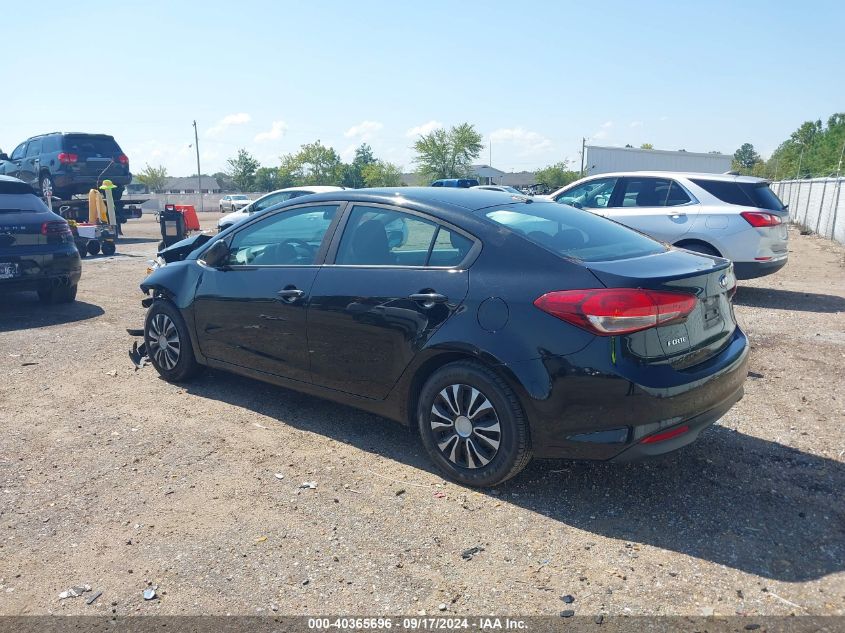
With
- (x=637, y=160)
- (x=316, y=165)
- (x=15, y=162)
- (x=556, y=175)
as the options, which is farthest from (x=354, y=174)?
(x=15, y=162)

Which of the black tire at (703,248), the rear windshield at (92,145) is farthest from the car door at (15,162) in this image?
the black tire at (703,248)

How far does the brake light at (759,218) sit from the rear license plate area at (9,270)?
9.38 m

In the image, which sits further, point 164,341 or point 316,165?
point 316,165

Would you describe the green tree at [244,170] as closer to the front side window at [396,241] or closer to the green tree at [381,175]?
the green tree at [381,175]

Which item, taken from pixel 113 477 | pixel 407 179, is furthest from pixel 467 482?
pixel 407 179

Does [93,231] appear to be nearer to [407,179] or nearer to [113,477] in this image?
[113,477]

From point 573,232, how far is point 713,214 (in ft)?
19.3

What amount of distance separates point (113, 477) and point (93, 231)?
12.8 meters

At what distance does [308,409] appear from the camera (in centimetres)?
513


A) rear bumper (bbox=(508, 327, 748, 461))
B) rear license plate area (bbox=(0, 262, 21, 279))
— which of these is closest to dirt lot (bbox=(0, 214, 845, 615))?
rear bumper (bbox=(508, 327, 748, 461))

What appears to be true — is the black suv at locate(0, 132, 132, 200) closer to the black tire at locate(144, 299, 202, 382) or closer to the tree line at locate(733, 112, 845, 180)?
the black tire at locate(144, 299, 202, 382)

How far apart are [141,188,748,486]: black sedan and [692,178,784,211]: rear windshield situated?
17.9 ft

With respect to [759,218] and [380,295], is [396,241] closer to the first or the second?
[380,295]

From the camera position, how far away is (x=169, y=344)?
566 cm
